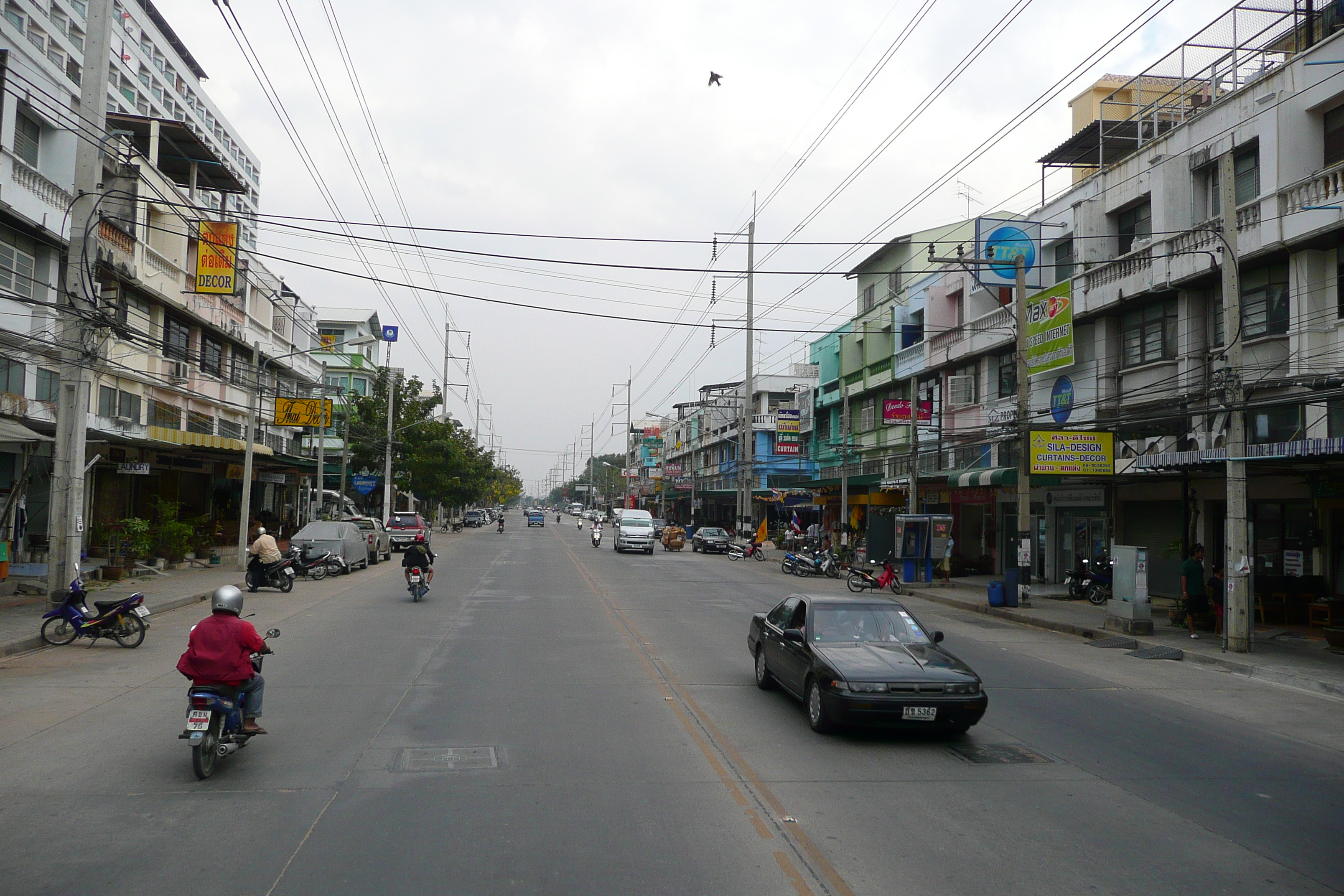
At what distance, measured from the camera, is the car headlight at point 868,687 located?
880 centimetres

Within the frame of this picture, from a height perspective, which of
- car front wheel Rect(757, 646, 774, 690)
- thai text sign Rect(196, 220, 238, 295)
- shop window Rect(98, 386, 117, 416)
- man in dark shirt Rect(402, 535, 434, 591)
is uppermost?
thai text sign Rect(196, 220, 238, 295)

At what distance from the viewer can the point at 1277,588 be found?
20.1m

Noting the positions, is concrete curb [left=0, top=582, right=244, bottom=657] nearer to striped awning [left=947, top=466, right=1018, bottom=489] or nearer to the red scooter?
the red scooter

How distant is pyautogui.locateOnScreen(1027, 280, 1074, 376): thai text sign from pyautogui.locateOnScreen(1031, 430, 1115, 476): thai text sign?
1899 millimetres

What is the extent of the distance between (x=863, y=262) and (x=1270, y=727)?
38202 mm

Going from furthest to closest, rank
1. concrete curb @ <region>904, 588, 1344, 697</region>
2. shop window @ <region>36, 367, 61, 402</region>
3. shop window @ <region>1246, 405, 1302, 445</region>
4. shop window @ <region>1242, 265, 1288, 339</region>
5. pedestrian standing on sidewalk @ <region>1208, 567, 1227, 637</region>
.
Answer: shop window @ <region>36, 367, 61, 402</region> < shop window @ <region>1242, 265, 1288, 339</region> < shop window @ <region>1246, 405, 1302, 445</region> < pedestrian standing on sidewalk @ <region>1208, 567, 1227, 637</region> < concrete curb @ <region>904, 588, 1344, 697</region>

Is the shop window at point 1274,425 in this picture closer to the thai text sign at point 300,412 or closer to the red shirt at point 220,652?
the red shirt at point 220,652

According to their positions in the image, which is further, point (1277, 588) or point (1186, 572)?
point (1277, 588)

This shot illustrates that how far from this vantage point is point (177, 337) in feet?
113

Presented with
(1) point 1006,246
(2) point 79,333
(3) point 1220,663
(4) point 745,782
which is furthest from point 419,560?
(1) point 1006,246

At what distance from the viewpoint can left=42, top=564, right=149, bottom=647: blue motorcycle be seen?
1423 cm

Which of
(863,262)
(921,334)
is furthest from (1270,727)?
(863,262)

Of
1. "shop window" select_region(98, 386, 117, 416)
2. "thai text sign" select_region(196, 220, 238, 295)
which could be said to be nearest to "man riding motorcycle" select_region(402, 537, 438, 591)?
"thai text sign" select_region(196, 220, 238, 295)

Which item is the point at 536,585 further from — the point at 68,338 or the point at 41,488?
the point at 41,488
